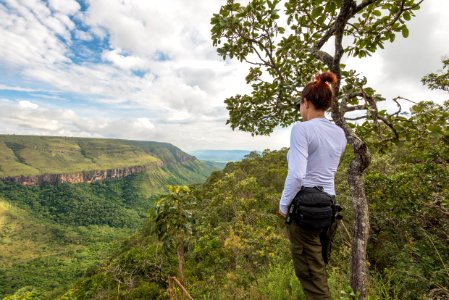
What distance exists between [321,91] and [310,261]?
1.78 metres

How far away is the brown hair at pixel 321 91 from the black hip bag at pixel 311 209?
2.99 feet

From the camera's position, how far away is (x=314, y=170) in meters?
2.70

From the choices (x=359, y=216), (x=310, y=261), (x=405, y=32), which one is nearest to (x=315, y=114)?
(x=359, y=216)

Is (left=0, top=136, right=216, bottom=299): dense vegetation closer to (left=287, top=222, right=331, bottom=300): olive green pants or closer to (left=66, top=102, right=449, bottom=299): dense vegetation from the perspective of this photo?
(left=66, top=102, right=449, bottom=299): dense vegetation

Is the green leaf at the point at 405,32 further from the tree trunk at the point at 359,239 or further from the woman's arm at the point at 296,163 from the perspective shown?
the woman's arm at the point at 296,163

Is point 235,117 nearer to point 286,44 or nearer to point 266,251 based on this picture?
point 286,44

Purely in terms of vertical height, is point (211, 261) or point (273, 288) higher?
point (273, 288)

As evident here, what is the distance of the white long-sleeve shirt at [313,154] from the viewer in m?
2.51

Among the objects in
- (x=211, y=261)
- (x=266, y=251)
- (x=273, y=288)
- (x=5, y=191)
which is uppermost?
(x=273, y=288)

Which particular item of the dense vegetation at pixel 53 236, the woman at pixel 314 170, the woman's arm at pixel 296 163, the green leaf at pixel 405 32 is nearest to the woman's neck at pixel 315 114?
the woman at pixel 314 170

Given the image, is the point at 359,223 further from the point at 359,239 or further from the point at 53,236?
the point at 53,236

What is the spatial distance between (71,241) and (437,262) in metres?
161

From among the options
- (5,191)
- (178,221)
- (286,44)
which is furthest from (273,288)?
(5,191)

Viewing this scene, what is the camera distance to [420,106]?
3.19 metres
